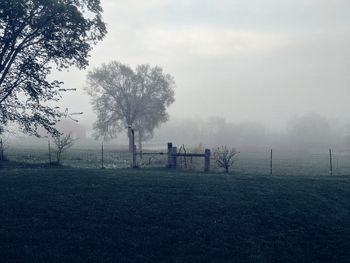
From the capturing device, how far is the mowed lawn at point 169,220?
9.69m

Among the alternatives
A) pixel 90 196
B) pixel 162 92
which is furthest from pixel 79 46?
pixel 162 92

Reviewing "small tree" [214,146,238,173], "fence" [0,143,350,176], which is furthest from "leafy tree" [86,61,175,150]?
"small tree" [214,146,238,173]

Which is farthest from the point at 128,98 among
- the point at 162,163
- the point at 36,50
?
the point at 36,50

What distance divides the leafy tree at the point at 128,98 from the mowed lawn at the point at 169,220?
42.6 m

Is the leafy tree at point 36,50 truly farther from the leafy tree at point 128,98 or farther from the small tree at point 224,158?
the leafy tree at point 128,98

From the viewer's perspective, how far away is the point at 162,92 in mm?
62656

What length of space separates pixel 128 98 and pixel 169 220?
50583 mm

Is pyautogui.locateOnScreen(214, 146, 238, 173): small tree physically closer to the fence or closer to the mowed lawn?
the fence

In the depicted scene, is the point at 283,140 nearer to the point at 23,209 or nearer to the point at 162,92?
the point at 162,92

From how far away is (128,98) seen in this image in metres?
61.1

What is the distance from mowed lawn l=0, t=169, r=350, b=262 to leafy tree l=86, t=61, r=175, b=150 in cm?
4265

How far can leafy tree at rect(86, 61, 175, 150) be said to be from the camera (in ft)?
197

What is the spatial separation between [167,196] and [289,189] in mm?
5924

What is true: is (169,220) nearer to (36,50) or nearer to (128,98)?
(36,50)
